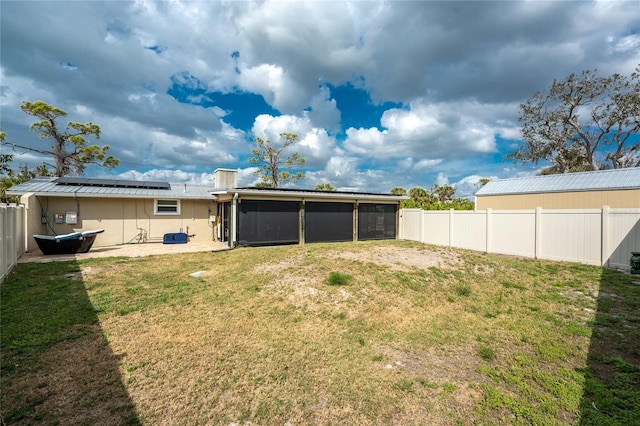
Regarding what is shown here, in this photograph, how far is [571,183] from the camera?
14148 mm

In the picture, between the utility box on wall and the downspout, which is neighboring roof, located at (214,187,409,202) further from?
the utility box on wall

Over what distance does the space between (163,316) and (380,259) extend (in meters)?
5.44

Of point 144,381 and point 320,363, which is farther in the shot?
point 320,363

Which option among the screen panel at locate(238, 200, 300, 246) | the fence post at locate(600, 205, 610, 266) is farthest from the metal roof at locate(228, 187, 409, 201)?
the fence post at locate(600, 205, 610, 266)

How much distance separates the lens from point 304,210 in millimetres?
13609

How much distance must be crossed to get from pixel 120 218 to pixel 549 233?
17.4 m

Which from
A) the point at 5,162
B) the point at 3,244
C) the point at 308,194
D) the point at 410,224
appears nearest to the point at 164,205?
the point at 5,162

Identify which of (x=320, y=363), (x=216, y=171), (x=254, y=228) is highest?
(x=216, y=171)

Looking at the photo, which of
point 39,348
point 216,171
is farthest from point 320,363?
point 216,171

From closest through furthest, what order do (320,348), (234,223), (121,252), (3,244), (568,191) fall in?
(320,348)
(3,244)
(121,252)
(234,223)
(568,191)

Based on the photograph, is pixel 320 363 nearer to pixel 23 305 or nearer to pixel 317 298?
pixel 317 298

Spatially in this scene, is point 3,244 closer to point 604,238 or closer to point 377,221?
point 377,221

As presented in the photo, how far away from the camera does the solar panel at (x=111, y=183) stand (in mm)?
12774

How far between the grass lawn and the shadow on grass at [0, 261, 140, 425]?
0.06 ft
